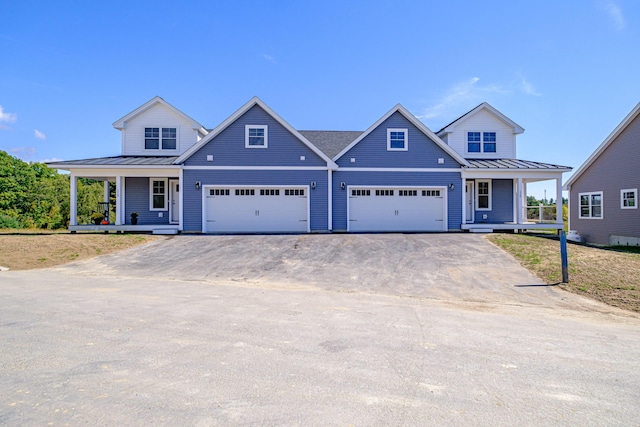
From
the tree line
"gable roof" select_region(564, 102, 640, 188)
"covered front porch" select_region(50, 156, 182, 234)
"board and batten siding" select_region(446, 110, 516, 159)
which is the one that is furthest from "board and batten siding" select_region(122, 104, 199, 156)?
"gable roof" select_region(564, 102, 640, 188)

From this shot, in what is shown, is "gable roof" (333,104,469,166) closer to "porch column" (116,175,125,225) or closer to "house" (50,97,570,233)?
"house" (50,97,570,233)

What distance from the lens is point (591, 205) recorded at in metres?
24.8

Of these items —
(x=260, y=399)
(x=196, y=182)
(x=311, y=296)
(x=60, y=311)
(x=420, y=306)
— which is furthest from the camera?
(x=196, y=182)

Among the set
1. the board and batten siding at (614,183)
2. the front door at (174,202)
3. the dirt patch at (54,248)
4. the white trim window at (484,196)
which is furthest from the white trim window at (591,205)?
the dirt patch at (54,248)

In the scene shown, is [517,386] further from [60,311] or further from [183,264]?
[183,264]

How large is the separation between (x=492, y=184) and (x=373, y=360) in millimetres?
19861

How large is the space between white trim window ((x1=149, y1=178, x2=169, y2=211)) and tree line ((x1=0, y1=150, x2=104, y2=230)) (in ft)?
73.8

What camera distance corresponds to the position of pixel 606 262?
1230 centimetres

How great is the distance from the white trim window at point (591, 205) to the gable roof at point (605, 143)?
4.28 ft

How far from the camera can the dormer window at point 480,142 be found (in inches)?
891

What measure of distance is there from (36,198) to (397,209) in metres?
41.4

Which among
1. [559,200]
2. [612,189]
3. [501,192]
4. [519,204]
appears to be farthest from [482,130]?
[612,189]

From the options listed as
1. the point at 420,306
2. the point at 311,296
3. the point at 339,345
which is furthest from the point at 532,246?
the point at 339,345

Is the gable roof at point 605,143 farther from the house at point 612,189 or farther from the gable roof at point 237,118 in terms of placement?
the gable roof at point 237,118
